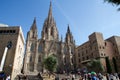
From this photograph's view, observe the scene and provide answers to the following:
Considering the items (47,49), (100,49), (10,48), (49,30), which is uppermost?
(49,30)

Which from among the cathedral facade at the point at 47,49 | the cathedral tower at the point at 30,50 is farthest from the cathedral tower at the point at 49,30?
the cathedral tower at the point at 30,50

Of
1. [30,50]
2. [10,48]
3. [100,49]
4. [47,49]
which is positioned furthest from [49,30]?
A: [10,48]

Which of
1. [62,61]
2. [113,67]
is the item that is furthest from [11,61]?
[113,67]

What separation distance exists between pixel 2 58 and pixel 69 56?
30037 mm

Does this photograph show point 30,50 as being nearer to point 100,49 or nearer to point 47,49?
point 47,49

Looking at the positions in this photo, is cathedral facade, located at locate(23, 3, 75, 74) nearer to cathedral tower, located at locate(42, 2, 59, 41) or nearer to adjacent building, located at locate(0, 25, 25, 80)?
cathedral tower, located at locate(42, 2, 59, 41)

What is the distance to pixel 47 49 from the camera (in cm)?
4934

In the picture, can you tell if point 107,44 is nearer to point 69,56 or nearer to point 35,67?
point 69,56

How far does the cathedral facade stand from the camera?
44.9 metres

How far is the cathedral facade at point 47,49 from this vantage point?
44.9 meters

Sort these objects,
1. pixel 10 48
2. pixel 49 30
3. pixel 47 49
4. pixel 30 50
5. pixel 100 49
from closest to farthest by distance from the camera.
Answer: pixel 10 48 → pixel 100 49 → pixel 30 50 → pixel 47 49 → pixel 49 30

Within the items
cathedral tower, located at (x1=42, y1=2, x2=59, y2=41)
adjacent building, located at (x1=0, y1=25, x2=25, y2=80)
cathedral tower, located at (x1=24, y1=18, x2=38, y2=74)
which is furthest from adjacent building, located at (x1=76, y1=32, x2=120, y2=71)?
adjacent building, located at (x1=0, y1=25, x2=25, y2=80)

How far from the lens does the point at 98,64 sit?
34.1 meters

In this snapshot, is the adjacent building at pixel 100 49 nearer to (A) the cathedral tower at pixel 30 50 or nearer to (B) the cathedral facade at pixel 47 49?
(B) the cathedral facade at pixel 47 49
